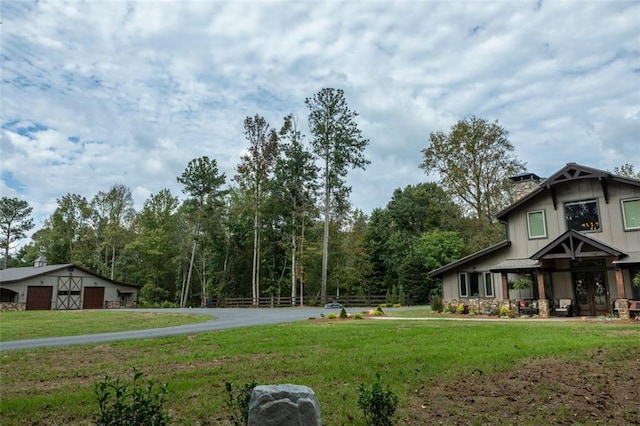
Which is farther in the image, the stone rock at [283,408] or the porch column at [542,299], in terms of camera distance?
the porch column at [542,299]

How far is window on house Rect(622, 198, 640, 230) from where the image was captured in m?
17.5

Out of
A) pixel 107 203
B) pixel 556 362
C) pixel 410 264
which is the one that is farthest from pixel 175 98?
pixel 107 203

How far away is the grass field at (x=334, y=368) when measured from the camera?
202 inches

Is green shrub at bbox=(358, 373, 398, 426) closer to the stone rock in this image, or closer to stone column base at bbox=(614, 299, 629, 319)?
the stone rock

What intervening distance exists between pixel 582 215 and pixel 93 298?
39668 millimetres

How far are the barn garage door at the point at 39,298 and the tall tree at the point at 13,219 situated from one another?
3033 cm

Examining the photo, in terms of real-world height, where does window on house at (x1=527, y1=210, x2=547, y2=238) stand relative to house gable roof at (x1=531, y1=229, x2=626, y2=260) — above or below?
above

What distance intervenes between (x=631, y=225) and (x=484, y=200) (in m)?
15.5

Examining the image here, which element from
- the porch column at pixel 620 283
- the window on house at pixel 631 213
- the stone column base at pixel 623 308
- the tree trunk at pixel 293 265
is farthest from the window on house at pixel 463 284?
the tree trunk at pixel 293 265

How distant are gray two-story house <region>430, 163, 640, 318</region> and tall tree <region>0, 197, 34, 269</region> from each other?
6354 centimetres

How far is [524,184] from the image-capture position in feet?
70.8

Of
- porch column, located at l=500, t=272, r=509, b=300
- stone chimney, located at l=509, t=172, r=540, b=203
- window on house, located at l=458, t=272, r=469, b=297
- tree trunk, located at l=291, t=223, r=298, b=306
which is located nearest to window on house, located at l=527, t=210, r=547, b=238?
stone chimney, located at l=509, t=172, r=540, b=203

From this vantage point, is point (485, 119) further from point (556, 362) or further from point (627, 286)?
point (556, 362)

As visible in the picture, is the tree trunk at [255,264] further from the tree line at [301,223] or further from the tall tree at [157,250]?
the tall tree at [157,250]
